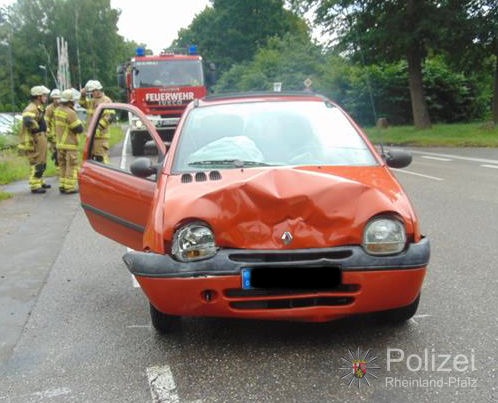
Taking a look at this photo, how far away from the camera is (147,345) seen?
155 inches

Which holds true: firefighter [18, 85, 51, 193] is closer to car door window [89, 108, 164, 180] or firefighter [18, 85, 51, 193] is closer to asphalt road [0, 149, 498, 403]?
car door window [89, 108, 164, 180]

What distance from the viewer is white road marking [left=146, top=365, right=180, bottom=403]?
10.5ft

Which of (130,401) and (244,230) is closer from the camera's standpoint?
(130,401)

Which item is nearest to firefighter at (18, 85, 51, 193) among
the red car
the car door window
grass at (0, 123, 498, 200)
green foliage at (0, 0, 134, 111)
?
the car door window

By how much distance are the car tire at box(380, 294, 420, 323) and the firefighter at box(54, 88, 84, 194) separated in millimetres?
A: 7820

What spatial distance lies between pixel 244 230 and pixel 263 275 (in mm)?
266

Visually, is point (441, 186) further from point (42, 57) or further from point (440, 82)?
point (42, 57)

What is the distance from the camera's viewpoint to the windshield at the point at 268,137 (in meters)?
4.30

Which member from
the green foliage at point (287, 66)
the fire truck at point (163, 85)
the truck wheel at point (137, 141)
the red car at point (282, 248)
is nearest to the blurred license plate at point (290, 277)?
the red car at point (282, 248)

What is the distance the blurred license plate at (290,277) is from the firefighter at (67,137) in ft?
25.9

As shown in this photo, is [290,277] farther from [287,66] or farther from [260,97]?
[287,66]

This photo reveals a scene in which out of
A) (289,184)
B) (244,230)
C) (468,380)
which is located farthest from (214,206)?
(468,380)

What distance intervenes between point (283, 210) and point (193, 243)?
0.53 metres

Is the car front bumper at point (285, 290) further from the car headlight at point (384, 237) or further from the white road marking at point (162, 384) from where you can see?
the white road marking at point (162, 384)
